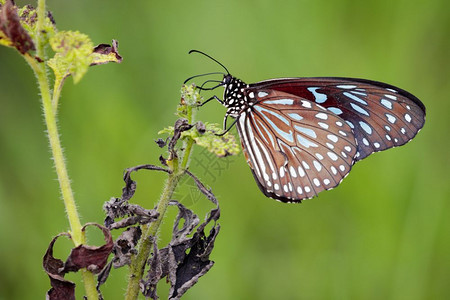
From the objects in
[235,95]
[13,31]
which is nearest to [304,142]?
[235,95]

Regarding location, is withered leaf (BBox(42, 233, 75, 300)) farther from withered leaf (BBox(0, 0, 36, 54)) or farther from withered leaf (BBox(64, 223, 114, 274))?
withered leaf (BBox(0, 0, 36, 54))

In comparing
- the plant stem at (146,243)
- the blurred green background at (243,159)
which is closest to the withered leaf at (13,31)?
the plant stem at (146,243)

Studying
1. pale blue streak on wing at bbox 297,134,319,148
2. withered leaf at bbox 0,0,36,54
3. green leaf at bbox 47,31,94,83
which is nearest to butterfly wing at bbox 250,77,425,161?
pale blue streak on wing at bbox 297,134,319,148

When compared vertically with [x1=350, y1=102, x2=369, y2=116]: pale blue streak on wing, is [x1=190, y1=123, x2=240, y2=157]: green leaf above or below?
below

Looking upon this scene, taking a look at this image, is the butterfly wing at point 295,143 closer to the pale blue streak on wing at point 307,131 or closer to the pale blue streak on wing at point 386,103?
the pale blue streak on wing at point 307,131

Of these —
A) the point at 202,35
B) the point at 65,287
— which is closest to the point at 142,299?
the point at 65,287

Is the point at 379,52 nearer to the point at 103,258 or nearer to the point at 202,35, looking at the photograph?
the point at 202,35
